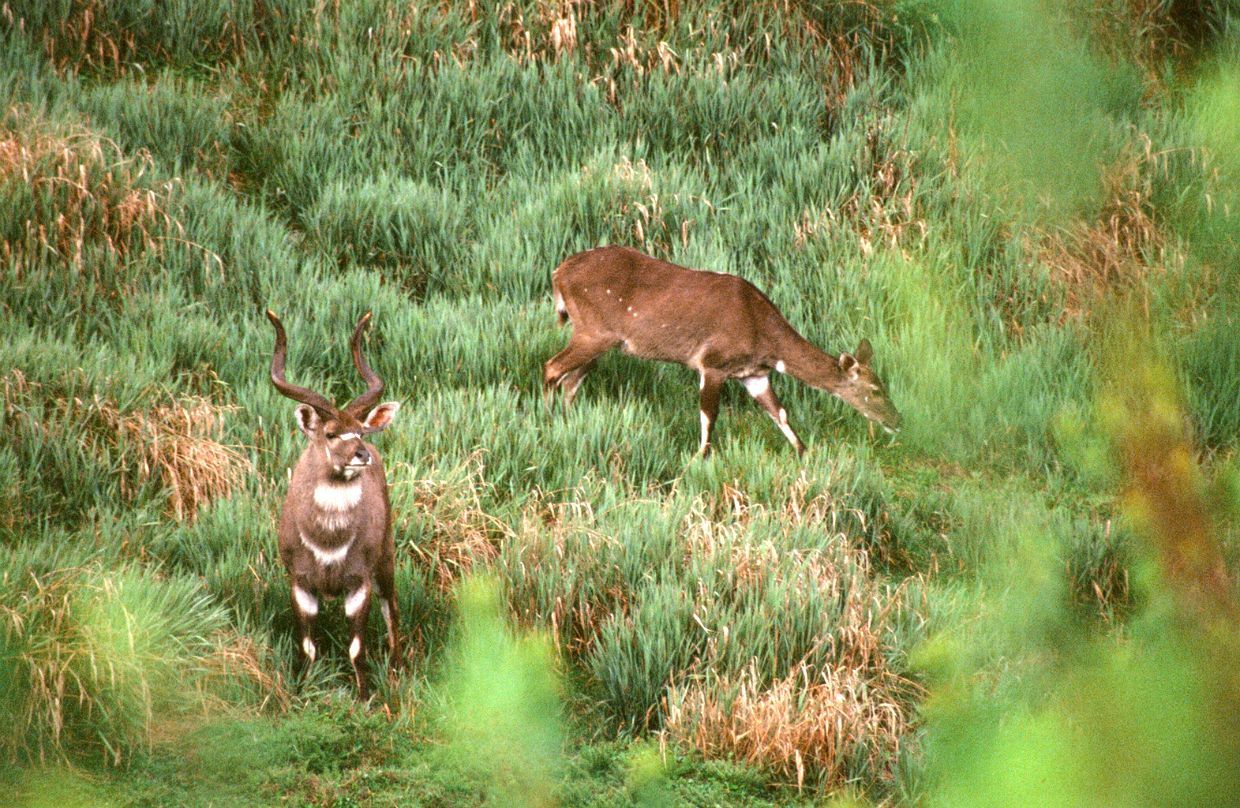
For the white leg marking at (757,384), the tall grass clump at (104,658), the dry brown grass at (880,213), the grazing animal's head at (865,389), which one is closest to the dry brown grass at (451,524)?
the tall grass clump at (104,658)

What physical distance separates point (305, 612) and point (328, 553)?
0.98ft

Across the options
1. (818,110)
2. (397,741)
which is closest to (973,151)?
→ (397,741)

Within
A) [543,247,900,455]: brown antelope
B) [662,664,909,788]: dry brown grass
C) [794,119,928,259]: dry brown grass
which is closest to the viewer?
[662,664,909,788]: dry brown grass

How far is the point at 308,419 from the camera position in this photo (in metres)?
5.59

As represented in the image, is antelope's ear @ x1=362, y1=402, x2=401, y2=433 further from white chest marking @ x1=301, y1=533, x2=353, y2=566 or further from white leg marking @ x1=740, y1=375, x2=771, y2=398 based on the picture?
white leg marking @ x1=740, y1=375, x2=771, y2=398

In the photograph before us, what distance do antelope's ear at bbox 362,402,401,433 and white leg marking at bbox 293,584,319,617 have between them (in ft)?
2.39

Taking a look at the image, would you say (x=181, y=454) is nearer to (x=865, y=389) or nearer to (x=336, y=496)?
(x=336, y=496)

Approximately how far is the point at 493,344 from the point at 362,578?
2862mm

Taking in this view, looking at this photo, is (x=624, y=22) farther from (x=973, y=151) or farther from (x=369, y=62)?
(x=973, y=151)

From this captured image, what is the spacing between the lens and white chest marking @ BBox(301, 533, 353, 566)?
18.4 ft

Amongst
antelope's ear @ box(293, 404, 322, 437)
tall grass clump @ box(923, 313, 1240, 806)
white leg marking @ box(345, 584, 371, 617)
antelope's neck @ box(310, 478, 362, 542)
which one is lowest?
white leg marking @ box(345, 584, 371, 617)

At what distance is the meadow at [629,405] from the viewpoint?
3.91ft

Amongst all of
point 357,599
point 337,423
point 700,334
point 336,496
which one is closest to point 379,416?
point 337,423

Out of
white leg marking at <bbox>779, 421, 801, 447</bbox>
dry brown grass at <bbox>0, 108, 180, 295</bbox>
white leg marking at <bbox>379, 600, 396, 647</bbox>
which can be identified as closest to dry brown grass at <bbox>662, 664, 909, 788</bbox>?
white leg marking at <bbox>379, 600, 396, 647</bbox>
